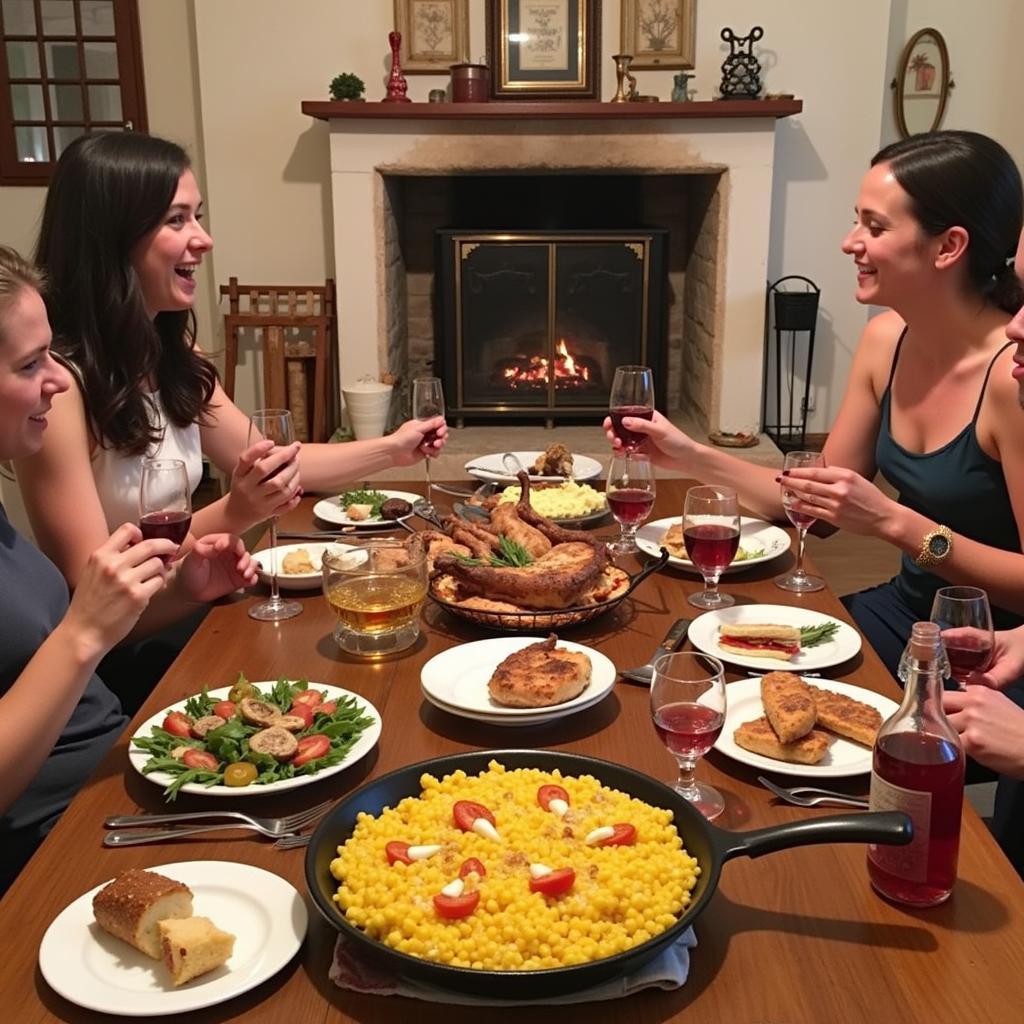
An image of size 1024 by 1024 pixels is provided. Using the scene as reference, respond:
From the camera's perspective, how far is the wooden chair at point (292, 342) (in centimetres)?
468

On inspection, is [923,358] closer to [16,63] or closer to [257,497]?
[257,497]

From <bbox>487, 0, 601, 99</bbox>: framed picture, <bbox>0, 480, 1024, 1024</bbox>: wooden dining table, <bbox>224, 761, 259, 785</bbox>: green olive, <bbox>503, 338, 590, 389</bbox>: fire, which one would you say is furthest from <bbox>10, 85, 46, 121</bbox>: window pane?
<bbox>224, 761, 259, 785</bbox>: green olive

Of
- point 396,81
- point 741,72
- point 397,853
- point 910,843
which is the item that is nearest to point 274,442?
point 397,853

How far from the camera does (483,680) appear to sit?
140 cm

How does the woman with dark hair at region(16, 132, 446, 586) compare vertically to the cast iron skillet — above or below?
above

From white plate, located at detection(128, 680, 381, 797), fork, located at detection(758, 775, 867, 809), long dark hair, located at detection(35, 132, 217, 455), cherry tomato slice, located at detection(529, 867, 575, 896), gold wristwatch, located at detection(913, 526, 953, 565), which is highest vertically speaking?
long dark hair, located at detection(35, 132, 217, 455)

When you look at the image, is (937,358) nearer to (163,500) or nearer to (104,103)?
(163,500)

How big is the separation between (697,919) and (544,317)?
395 cm

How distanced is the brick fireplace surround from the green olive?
3.55 m

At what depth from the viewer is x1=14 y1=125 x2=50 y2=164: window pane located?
486 centimetres

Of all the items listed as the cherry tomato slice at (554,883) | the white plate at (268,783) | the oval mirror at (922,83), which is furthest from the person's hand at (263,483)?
the oval mirror at (922,83)

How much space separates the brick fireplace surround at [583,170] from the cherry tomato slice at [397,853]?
12.2 feet

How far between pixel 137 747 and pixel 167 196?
3.95ft

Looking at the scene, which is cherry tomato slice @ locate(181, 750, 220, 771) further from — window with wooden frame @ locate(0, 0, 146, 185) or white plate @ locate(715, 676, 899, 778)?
window with wooden frame @ locate(0, 0, 146, 185)
